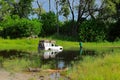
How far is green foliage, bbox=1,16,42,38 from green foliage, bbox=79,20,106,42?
8673 mm

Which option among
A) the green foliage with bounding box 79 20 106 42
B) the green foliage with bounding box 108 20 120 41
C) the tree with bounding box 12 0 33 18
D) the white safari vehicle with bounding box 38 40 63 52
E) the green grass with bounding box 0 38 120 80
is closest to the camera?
the green grass with bounding box 0 38 120 80

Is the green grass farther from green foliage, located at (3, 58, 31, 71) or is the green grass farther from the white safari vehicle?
the white safari vehicle

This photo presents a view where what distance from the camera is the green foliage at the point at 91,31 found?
238 feet

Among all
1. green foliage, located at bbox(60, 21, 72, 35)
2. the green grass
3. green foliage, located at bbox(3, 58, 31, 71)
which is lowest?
green foliage, located at bbox(60, 21, 72, 35)

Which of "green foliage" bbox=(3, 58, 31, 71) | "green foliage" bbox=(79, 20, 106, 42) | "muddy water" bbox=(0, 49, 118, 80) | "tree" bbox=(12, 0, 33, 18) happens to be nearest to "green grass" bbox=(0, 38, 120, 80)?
"green foliage" bbox=(3, 58, 31, 71)

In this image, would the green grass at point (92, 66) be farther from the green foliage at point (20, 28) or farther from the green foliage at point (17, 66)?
the green foliage at point (20, 28)

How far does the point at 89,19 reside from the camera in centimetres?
7588

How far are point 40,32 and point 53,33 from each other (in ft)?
14.1

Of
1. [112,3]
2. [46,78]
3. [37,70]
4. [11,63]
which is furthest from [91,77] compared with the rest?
[112,3]

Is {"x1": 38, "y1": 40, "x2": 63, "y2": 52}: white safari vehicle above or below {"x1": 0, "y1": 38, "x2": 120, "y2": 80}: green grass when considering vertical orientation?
below

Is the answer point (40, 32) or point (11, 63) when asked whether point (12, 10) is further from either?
point (11, 63)

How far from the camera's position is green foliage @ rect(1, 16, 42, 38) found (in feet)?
239

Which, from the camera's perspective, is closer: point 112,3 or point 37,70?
point 37,70

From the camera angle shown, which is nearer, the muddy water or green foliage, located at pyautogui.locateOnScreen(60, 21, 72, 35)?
the muddy water
